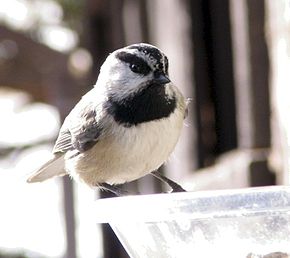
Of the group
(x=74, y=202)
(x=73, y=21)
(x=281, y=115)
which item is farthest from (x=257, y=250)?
(x=73, y=21)

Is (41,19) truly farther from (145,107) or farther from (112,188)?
(145,107)

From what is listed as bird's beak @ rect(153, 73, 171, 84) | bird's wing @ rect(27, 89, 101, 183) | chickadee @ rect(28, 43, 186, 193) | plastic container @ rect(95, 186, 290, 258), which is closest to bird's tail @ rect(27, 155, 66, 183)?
bird's wing @ rect(27, 89, 101, 183)

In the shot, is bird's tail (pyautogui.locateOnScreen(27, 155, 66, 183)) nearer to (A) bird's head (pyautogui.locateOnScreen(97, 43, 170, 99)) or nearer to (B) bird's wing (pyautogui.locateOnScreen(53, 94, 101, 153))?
(B) bird's wing (pyautogui.locateOnScreen(53, 94, 101, 153))

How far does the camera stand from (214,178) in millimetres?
5164

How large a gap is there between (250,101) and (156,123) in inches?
38.7

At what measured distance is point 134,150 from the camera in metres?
3.98

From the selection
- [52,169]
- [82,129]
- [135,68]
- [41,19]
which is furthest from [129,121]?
[41,19]

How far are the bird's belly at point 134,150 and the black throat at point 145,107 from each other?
0.08 feet

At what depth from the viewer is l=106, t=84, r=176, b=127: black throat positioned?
3.97 metres

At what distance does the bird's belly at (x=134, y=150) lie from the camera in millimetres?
3943

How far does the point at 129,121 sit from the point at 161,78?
28 cm

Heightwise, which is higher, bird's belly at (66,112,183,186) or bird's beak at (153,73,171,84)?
bird's beak at (153,73,171,84)

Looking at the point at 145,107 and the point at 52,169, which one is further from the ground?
the point at 145,107

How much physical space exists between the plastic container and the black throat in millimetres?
1246
